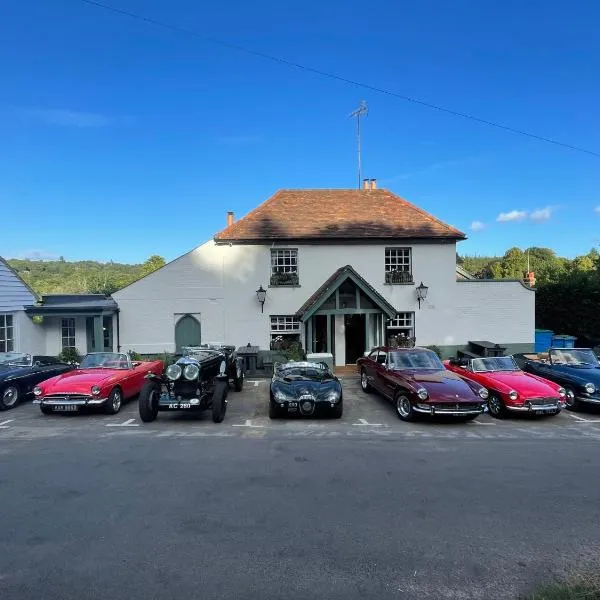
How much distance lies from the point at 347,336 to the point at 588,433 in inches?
406

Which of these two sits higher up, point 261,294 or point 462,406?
point 261,294

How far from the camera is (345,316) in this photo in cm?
1897

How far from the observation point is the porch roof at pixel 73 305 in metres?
17.0

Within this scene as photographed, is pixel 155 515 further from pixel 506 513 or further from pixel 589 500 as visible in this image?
pixel 589 500

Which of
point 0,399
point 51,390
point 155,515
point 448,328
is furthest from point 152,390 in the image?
point 448,328

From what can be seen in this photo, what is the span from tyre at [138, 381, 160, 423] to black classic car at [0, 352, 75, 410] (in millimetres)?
4282

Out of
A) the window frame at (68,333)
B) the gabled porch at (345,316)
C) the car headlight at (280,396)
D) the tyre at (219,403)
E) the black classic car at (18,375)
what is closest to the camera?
the tyre at (219,403)

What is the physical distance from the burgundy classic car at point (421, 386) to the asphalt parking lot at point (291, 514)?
100 centimetres

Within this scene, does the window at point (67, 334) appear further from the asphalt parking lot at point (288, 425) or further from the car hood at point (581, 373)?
the car hood at point (581, 373)

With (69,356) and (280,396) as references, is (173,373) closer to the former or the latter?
(280,396)

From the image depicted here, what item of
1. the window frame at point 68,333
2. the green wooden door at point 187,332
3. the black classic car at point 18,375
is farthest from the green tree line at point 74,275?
the black classic car at point 18,375

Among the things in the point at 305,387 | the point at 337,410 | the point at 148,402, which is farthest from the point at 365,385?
the point at 148,402

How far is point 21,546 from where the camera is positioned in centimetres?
445

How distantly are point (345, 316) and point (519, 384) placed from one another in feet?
28.1
